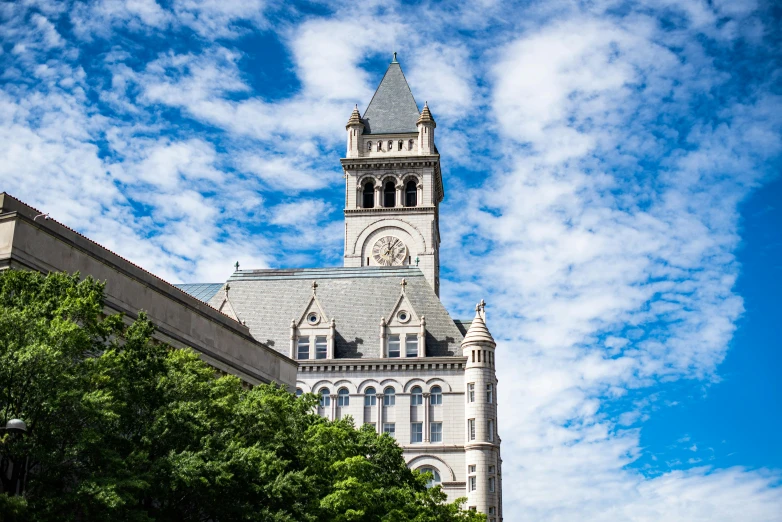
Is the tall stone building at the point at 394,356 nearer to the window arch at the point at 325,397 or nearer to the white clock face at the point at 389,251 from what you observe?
the window arch at the point at 325,397

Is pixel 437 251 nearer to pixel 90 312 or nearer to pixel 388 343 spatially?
pixel 388 343

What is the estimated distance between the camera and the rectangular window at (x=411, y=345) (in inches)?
3278

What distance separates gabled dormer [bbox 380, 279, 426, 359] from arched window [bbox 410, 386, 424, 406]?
8.74 feet

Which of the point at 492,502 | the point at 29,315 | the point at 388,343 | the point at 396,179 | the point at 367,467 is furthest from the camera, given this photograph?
the point at 396,179

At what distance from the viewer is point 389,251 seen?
111m

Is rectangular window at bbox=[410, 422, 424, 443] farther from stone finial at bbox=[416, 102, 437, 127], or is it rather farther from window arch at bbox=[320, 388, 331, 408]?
stone finial at bbox=[416, 102, 437, 127]

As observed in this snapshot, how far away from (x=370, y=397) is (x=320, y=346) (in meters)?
5.74

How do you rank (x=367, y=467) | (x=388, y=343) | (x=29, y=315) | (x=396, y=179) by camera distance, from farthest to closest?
(x=396, y=179) → (x=388, y=343) → (x=367, y=467) → (x=29, y=315)

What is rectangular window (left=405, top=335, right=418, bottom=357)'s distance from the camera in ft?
273

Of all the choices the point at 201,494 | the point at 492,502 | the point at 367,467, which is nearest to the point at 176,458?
the point at 201,494

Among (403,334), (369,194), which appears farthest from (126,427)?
(369,194)

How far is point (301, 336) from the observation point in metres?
84.4

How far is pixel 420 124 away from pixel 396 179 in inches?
253

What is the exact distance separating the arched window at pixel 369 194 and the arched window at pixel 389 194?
4.18ft
